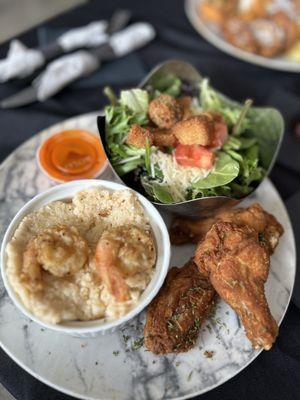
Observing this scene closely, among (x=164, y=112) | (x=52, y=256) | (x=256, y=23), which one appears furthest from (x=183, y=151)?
(x=256, y=23)

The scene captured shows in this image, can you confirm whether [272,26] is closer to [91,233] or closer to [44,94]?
[44,94]

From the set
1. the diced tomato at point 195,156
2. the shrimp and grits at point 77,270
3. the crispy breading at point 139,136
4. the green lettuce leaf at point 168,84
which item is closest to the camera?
the shrimp and grits at point 77,270

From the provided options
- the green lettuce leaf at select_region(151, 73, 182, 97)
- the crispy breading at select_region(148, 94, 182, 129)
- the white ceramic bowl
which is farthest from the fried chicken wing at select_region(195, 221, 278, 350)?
the green lettuce leaf at select_region(151, 73, 182, 97)

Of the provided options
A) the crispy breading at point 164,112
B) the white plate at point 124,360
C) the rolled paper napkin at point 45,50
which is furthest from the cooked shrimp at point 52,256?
the rolled paper napkin at point 45,50

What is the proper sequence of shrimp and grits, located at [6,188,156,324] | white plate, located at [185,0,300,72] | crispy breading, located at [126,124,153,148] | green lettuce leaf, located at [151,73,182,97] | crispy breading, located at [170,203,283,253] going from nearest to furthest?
shrimp and grits, located at [6,188,156,324] < crispy breading, located at [170,203,283,253] < crispy breading, located at [126,124,153,148] < green lettuce leaf, located at [151,73,182,97] < white plate, located at [185,0,300,72]

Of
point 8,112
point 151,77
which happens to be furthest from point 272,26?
point 8,112

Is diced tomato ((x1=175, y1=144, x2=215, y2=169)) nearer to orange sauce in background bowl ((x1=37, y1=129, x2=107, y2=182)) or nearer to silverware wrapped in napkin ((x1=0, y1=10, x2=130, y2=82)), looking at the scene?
orange sauce in background bowl ((x1=37, y1=129, x2=107, y2=182))

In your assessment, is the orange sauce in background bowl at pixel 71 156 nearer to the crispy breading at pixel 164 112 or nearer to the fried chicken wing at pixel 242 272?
the crispy breading at pixel 164 112
